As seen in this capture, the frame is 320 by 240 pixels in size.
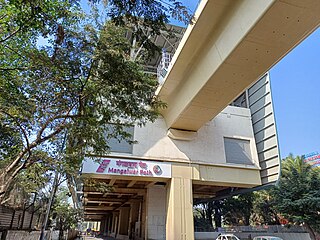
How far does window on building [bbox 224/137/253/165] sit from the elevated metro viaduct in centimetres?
6

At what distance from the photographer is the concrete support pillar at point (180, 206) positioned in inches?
439

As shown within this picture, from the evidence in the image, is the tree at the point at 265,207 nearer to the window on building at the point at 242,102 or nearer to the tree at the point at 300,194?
the tree at the point at 300,194

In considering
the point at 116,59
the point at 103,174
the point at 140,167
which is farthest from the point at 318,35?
the point at 103,174

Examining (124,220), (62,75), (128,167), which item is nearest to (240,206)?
(124,220)

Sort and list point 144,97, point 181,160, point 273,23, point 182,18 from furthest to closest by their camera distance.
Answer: point 181,160 < point 273,23 < point 144,97 < point 182,18

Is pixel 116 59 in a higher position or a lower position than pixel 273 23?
lower

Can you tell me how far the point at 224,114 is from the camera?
48.0 feet

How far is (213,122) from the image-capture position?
14.2 meters

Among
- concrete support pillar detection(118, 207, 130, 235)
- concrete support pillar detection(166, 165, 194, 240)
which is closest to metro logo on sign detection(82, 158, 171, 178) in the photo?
concrete support pillar detection(166, 165, 194, 240)

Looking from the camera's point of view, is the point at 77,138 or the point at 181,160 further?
the point at 181,160

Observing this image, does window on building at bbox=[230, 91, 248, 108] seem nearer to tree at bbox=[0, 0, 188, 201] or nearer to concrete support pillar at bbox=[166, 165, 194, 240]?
concrete support pillar at bbox=[166, 165, 194, 240]

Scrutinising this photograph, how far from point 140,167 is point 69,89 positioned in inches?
295

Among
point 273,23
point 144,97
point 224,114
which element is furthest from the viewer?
point 224,114

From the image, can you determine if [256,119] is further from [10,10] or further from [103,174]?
[10,10]
